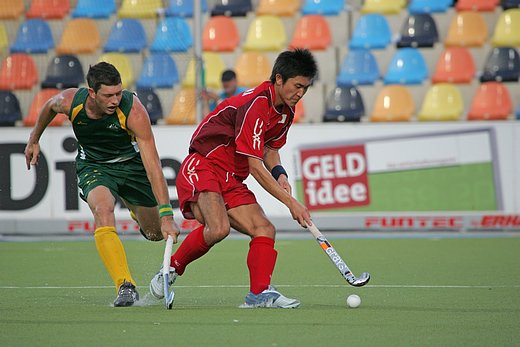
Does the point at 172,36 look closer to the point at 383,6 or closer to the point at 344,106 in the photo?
the point at 344,106

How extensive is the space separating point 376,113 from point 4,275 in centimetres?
688

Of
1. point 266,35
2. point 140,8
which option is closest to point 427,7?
point 266,35

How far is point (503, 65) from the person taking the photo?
47.6 feet

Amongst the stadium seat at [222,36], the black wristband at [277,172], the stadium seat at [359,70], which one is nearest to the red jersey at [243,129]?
the black wristband at [277,172]

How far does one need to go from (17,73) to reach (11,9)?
138cm

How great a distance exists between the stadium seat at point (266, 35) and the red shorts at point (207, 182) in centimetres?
877

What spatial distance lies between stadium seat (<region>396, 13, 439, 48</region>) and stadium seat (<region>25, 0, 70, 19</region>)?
5095 millimetres

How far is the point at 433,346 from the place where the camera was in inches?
201

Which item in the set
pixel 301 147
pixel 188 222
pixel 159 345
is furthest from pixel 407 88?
pixel 159 345

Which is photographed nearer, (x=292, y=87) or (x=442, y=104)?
(x=292, y=87)

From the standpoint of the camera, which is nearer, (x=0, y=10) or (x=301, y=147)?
(x=301, y=147)

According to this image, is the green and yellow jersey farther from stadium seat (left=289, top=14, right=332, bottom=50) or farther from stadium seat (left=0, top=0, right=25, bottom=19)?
stadium seat (left=0, top=0, right=25, bottom=19)

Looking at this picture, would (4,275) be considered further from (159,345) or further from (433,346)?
(433,346)

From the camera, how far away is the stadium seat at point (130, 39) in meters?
15.4
